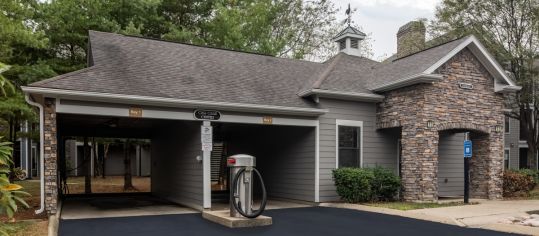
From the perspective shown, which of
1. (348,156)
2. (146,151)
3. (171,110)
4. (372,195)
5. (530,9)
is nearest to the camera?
(171,110)

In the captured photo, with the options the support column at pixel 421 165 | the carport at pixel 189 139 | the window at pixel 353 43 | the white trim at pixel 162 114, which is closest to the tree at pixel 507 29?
the window at pixel 353 43

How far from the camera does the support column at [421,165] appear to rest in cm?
1242

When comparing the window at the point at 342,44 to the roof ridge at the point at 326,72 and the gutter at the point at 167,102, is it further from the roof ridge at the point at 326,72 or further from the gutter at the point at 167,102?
the gutter at the point at 167,102

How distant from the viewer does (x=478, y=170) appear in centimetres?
1401

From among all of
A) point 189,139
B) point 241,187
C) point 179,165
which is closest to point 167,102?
point 189,139

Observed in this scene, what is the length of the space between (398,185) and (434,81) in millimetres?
3070

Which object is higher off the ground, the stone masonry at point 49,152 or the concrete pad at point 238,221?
the stone masonry at point 49,152

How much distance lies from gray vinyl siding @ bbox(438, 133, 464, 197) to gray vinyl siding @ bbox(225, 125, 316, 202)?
15.6 ft

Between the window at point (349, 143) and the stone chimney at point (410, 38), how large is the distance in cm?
921

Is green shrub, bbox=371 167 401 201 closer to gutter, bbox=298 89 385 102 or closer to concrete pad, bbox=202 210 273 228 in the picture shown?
gutter, bbox=298 89 385 102

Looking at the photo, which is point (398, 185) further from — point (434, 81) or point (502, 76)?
point (502, 76)

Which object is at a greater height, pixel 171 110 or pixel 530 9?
pixel 530 9

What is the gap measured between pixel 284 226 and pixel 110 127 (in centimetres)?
920

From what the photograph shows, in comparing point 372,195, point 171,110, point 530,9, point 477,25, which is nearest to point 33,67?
point 171,110
